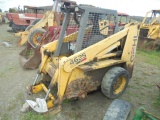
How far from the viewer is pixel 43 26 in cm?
873

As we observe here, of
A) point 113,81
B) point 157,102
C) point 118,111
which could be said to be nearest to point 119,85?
point 113,81

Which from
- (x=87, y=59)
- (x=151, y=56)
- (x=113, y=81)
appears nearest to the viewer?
(x=87, y=59)

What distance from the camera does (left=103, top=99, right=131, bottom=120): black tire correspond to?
7.71 feet

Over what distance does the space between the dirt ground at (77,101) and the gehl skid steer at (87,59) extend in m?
0.28

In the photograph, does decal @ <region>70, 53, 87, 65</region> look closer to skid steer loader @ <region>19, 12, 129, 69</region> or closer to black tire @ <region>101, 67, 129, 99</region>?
black tire @ <region>101, 67, 129, 99</region>

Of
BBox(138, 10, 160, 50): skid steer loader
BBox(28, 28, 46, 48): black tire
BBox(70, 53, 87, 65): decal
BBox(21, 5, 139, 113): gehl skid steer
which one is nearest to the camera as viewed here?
BBox(70, 53, 87, 65): decal

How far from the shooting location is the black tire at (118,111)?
2.35m

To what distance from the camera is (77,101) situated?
12.5 ft

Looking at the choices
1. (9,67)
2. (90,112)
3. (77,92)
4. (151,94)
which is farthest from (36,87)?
(151,94)

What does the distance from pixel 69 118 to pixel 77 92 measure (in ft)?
1.59

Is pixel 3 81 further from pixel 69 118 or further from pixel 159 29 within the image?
pixel 159 29

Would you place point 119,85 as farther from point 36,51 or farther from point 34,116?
point 36,51

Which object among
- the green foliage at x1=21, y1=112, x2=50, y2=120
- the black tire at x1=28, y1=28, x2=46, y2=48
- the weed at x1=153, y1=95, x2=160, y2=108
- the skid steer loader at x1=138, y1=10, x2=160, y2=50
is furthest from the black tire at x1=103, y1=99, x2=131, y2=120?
the skid steer loader at x1=138, y1=10, x2=160, y2=50

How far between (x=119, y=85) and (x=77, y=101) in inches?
38.9
